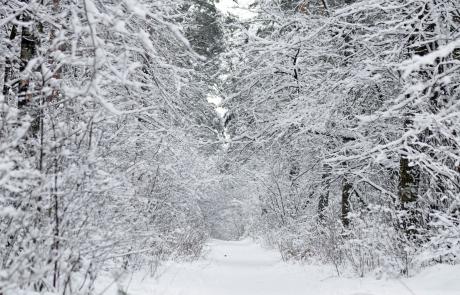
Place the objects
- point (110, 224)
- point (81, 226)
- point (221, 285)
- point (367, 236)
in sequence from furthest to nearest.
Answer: point (221, 285) → point (367, 236) → point (110, 224) → point (81, 226)

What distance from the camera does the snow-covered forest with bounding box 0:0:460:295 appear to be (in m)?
3.57

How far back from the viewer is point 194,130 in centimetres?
1421

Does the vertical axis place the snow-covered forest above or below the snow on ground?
above

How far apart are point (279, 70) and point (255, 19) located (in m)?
1.30

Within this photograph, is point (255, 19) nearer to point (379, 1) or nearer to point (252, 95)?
point (252, 95)

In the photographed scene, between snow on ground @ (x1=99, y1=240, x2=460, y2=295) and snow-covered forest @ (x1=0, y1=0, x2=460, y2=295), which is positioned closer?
snow-covered forest @ (x1=0, y1=0, x2=460, y2=295)

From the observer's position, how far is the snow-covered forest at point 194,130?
11.7ft

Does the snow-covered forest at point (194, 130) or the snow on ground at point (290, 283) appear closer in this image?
the snow-covered forest at point (194, 130)

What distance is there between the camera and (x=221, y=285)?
8.76 metres

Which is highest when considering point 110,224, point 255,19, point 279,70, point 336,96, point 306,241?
point 255,19

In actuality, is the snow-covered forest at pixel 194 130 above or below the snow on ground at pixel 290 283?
above

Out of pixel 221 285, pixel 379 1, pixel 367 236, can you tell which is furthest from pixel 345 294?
pixel 379 1

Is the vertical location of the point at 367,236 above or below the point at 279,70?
below

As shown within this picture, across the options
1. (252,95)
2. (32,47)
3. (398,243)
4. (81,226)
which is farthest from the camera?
(252,95)
